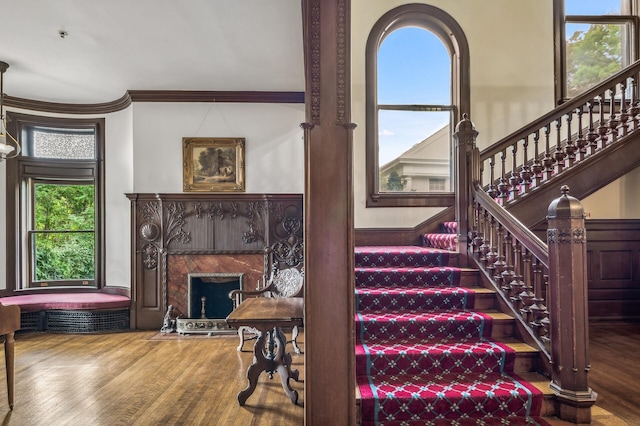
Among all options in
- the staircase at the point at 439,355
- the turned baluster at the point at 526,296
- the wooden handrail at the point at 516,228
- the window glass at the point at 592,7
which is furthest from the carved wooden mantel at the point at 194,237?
the window glass at the point at 592,7

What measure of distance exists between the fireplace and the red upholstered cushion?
0.87 meters

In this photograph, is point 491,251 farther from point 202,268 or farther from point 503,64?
point 202,268

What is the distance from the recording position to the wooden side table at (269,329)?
2.92m

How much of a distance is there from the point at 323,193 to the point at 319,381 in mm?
1006

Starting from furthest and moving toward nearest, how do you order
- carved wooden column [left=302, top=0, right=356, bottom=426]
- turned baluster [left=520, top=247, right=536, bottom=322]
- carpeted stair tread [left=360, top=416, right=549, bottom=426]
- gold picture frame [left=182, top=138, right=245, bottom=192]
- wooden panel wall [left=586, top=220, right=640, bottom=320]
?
1. gold picture frame [left=182, top=138, right=245, bottom=192]
2. wooden panel wall [left=586, top=220, right=640, bottom=320]
3. turned baluster [left=520, top=247, right=536, bottom=322]
4. carpeted stair tread [left=360, top=416, right=549, bottom=426]
5. carved wooden column [left=302, top=0, right=356, bottom=426]

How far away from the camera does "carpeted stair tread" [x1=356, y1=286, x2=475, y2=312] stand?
3.29m

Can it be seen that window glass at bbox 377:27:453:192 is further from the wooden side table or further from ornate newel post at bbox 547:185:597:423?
ornate newel post at bbox 547:185:597:423

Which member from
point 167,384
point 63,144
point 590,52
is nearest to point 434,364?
point 167,384

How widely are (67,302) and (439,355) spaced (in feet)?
16.0

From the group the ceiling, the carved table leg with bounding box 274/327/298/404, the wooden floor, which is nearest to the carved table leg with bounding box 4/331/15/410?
the wooden floor

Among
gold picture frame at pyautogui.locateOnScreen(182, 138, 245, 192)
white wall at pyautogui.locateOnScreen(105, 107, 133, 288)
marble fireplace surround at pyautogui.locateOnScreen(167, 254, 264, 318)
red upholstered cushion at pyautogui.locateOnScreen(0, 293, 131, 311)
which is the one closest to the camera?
red upholstered cushion at pyautogui.locateOnScreen(0, 293, 131, 311)

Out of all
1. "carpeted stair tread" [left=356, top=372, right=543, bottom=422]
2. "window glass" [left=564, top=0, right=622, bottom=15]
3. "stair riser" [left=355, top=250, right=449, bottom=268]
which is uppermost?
"window glass" [left=564, top=0, right=622, bottom=15]

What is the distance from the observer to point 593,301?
204 inches

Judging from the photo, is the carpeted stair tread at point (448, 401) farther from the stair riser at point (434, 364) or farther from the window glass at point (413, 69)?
the window glass at point (413, 69)
